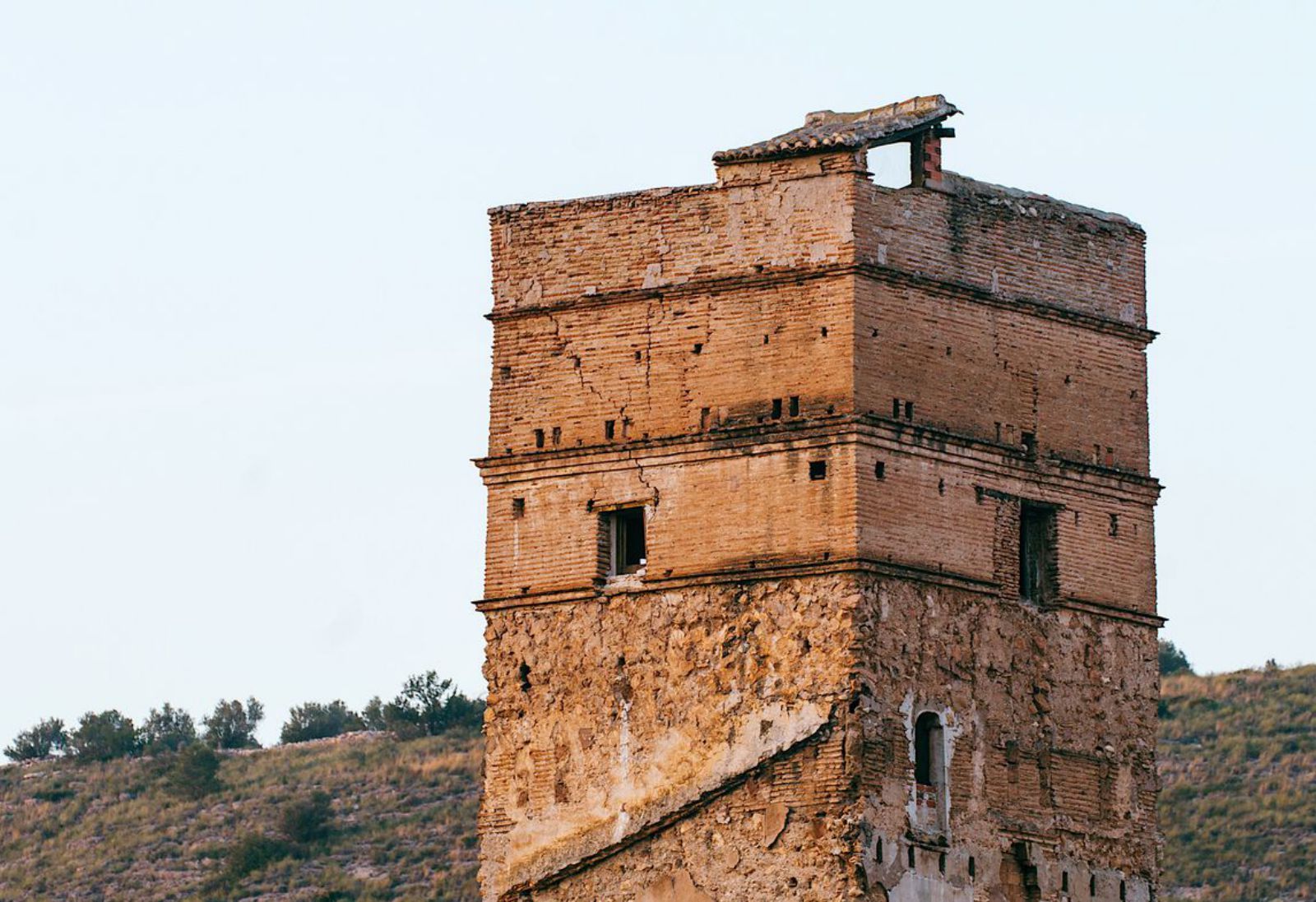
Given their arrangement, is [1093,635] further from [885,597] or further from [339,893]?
[339,893]

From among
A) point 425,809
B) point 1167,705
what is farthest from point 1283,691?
point 425,809

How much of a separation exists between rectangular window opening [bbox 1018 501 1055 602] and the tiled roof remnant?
2.85m

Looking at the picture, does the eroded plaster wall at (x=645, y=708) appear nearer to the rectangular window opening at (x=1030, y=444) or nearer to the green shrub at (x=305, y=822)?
the rectangular window opening at (x=1030, y=444)

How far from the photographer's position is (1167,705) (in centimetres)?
5212

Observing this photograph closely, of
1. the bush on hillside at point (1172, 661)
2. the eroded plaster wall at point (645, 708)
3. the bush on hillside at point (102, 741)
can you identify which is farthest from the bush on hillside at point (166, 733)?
the eroded plaster wall at point (645, 708)

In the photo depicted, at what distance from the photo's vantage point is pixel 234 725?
6144cm

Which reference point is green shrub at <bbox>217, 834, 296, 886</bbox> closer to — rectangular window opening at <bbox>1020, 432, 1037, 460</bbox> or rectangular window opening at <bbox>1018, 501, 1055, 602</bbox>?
rectangular window opening at <bbox>1018, 501, 1055, 602</bbox>

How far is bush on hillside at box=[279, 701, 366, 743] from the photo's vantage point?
59909 mm

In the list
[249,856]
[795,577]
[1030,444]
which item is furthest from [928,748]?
[249,856]

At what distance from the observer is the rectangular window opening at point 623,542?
87.4ft

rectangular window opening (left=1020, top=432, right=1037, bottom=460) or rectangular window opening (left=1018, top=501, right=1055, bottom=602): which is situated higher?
rectangular window opening (left=1020, top=432, right=1037, bottom=460)

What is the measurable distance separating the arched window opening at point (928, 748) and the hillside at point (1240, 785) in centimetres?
1953

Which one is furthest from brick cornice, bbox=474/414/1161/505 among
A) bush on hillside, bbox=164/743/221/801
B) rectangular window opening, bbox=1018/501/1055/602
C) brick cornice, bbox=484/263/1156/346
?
bush on hillside, bbox=164/743/221/801

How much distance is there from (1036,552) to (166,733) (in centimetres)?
3461
